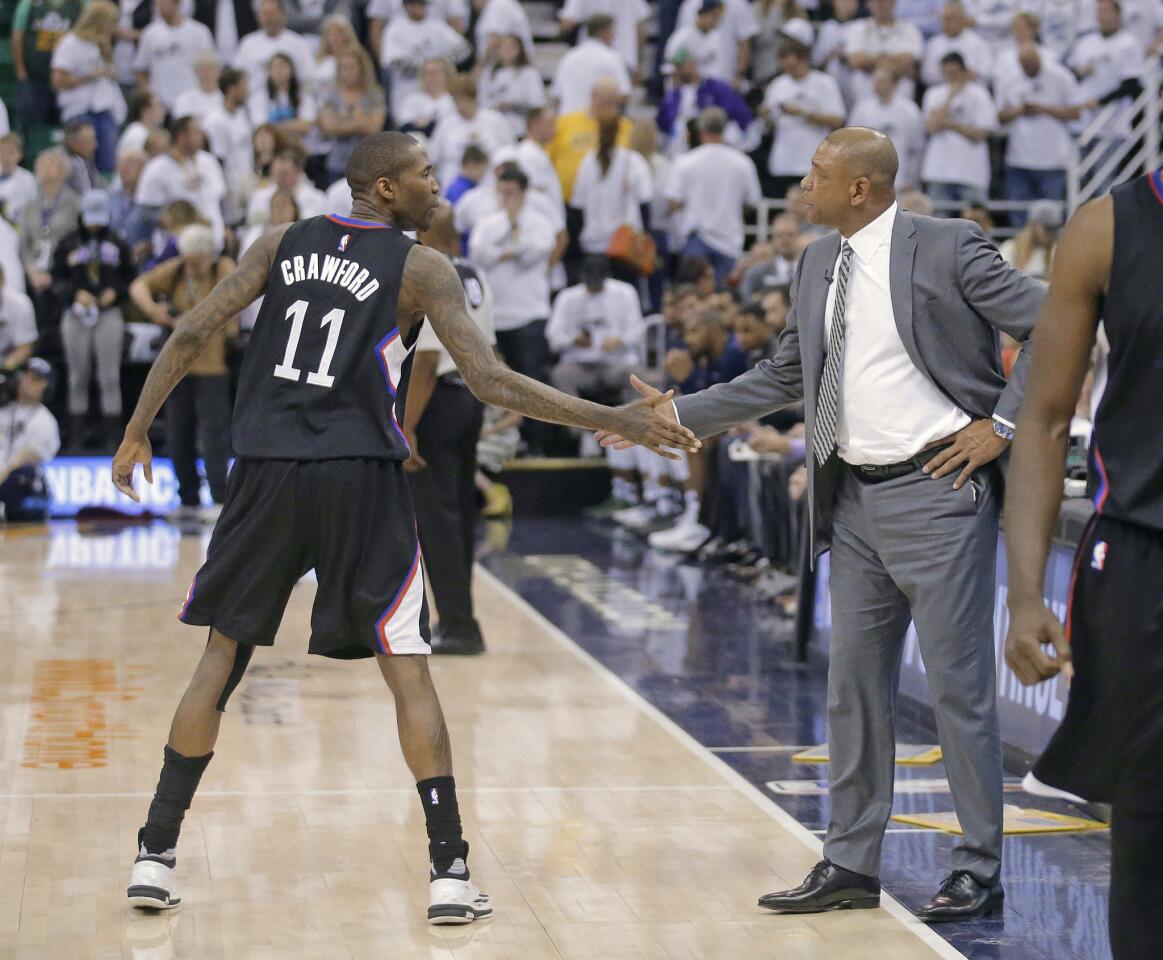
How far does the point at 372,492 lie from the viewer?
458 cm

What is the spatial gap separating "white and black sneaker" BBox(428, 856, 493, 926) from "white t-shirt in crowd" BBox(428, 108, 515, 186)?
430 inches

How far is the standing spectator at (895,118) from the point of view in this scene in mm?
14969

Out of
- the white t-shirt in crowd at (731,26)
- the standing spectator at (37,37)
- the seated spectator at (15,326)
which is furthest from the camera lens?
the white t-shirt in crowd at (731,26)

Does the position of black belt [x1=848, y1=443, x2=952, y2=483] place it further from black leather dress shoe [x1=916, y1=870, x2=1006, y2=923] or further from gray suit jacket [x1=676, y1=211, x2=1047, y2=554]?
black leather dress shoe [x1=916, y1=870, x2=1006, y2=923]

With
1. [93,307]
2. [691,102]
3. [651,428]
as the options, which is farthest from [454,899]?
[691,102]

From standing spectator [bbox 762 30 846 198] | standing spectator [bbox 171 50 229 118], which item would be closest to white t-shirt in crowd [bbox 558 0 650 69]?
standing spectator [bbox 762 30 846 198]

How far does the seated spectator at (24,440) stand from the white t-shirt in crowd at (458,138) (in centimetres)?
366

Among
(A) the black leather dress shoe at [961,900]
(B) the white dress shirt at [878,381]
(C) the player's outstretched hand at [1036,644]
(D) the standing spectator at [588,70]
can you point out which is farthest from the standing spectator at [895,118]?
(C) the player's outstretched hand at [1036,644]

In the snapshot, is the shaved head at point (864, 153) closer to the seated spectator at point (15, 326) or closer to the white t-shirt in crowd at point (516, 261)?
the white t-shirt in crowd at point (516, 261)

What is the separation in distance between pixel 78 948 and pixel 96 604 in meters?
5.60

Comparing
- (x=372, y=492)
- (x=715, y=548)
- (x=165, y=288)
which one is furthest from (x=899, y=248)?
(x=165, y=288)

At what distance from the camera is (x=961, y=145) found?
14859 millimetres

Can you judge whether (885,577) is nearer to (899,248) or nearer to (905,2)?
(899,248)

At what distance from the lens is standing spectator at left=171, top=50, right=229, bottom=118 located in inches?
611
